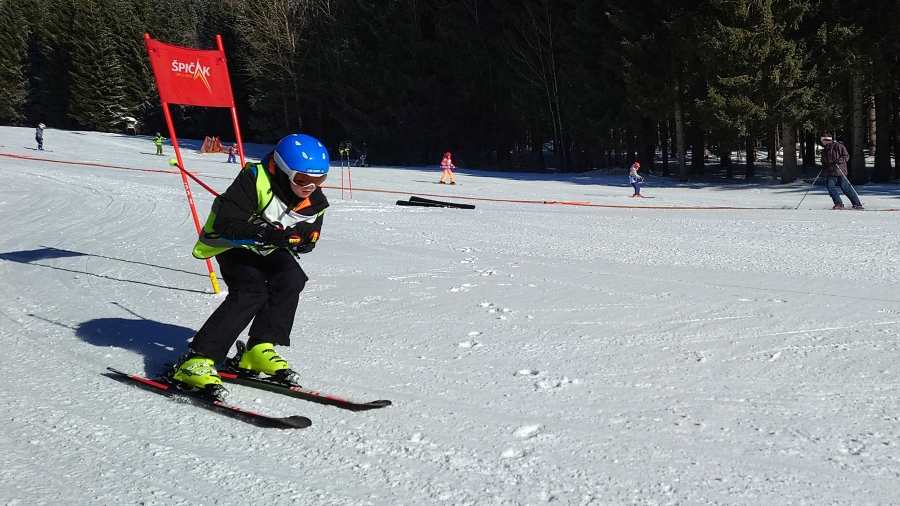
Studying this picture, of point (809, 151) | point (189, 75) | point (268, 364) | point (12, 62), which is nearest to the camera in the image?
point (268, 364)

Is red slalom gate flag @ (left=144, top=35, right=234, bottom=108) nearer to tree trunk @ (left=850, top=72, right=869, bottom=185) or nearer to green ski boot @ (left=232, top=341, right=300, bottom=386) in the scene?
green ski boot @ (left=232, top=341, right=300, bottom=386)

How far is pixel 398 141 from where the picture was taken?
5125 cm

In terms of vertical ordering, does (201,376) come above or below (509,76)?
below

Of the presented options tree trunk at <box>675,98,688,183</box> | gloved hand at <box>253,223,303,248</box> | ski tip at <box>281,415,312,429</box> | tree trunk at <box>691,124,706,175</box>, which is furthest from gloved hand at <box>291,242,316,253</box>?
tree trunk at <box>691,124,706,175</box>

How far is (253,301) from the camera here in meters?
4.45

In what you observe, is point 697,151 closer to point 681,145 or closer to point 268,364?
point 681,145

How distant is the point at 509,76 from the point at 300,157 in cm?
4066

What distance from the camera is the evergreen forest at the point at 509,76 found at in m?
24.7

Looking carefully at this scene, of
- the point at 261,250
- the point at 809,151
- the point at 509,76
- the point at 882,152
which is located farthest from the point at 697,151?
the point at 261,250

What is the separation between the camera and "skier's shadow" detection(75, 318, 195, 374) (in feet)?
17.5

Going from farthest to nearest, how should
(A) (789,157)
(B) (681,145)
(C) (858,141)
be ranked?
(B) (681,145), (A) (789,157), (C) (858,141)

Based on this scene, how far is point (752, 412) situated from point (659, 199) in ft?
55.2

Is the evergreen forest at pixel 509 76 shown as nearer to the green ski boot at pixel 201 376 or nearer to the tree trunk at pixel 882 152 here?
the tree trunk at pixel 882 152

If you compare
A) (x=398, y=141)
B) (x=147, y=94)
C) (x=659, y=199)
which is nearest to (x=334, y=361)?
(x=659, y=199)
